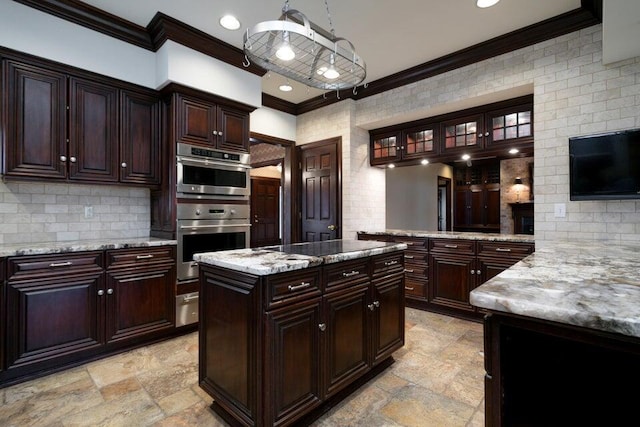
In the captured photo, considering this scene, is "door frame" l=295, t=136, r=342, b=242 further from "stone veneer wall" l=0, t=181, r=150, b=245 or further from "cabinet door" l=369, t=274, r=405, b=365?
"stone veneer wall" l=0, t=181, r=150, b=245

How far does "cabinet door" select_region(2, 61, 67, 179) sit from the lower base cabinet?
30.7 inches

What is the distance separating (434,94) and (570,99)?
1.32 m

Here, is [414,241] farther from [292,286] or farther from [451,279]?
[292,286]

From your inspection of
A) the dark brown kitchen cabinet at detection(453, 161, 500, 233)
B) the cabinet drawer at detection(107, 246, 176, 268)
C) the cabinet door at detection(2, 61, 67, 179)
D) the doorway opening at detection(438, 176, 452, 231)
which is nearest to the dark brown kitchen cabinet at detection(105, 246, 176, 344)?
the cabinet drawer at detection(107, 246, 176, 268)

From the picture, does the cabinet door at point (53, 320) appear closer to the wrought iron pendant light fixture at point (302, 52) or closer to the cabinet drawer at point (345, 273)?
the cabinet drawer at point (345, 273)

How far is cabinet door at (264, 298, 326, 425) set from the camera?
1.56 meters

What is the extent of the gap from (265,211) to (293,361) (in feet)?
21.3

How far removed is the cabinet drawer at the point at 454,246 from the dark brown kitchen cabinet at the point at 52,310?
3.44 meters

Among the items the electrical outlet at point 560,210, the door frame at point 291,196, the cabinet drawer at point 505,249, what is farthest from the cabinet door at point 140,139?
the electrical outlet at point 560,210

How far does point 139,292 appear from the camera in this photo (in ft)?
9.19

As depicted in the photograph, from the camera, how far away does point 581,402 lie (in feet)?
2.78

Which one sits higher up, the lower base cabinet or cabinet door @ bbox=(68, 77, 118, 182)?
cabinet door @ bbox=(68, 77, 118, 182)

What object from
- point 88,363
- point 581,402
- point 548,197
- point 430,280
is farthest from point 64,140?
point 548,197

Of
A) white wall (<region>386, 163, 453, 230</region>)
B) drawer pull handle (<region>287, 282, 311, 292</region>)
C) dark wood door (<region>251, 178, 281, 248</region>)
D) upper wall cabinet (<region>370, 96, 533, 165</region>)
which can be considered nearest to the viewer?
drawer pull handle (<region>287, 282, 311, 292</region>)
